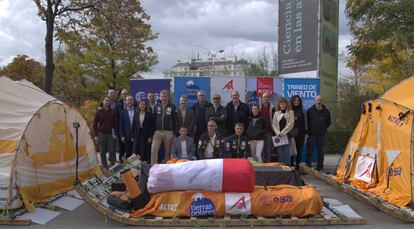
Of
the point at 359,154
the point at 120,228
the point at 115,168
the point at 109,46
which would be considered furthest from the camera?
the point at 109,46

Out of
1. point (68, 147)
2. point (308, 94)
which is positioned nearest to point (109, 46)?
point (308, 94)

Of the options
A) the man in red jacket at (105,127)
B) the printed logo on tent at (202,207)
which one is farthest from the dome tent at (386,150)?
the man in red jacket at (105,127)

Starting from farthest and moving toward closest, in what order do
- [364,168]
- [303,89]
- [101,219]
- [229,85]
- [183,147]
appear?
1. [229,85]
2. [303,89]
3. [183,147]
4. [364,168]
5. [101,219]

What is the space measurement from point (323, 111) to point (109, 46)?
56.0 feet

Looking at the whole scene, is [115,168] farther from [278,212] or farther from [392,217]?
[392,217]

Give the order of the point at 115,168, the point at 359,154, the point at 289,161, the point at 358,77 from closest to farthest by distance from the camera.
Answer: the point at 359,154
the point at 115,168
the point at 289,161
the point at 358,77

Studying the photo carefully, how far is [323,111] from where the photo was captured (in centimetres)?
1065

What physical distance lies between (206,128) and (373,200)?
13.5 ft

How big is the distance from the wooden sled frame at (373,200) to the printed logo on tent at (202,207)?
2.63 m

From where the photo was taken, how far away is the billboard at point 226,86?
1252 cm

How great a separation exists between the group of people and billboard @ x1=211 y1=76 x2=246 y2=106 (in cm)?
194

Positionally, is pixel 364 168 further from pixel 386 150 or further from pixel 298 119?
pixel 298 119

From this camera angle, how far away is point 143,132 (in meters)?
10.3

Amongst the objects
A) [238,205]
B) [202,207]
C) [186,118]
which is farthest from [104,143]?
[238,205]
